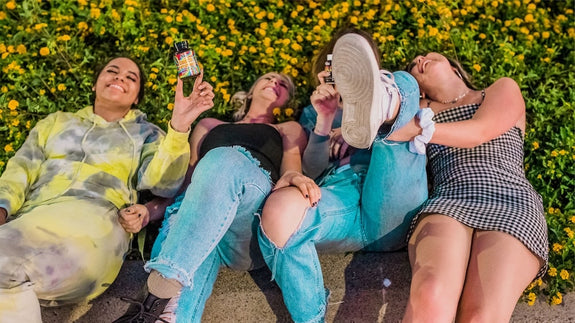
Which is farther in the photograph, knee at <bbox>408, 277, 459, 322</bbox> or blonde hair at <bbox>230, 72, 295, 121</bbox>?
blonde hair at <bbox>230, 72, 295, 121</bbox>

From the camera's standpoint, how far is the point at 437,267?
7.30 feet

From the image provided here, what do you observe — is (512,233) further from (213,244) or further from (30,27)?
(30,27)

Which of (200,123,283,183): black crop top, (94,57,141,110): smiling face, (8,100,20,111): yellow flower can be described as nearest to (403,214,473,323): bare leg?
(200,123,283,183): black crop top

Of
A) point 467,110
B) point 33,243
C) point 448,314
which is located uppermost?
point 467,110

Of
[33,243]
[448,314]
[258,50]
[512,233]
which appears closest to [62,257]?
[33,243]

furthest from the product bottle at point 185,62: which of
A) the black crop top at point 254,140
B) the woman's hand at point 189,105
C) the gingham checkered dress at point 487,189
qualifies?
the gingham checkered dress at point 487,189

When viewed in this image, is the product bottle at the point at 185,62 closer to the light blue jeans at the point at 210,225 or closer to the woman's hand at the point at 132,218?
the light blue jeans at the point at 210,225

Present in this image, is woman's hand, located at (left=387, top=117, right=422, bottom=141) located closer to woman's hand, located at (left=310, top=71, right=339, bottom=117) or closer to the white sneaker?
the white sneaker

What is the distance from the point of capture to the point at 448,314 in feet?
7.04

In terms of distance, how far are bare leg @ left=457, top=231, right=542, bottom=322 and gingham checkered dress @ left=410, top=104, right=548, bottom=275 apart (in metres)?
0.04

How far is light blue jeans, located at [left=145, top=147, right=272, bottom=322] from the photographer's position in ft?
7.11

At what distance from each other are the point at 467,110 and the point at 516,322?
94 cm

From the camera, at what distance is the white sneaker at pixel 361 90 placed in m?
2.07

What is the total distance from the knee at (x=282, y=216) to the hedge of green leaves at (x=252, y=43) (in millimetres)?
1297
